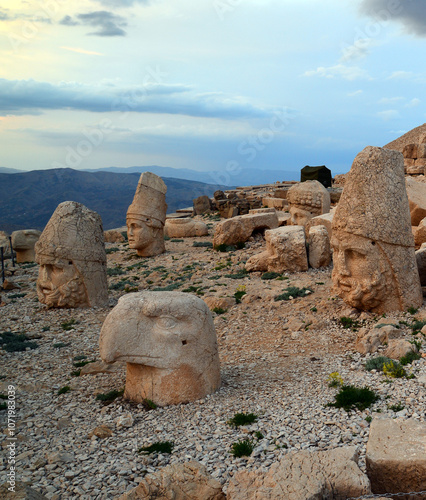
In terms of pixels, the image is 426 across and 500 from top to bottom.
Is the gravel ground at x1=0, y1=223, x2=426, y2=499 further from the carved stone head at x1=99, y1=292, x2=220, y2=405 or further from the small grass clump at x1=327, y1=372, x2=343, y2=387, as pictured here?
the carved stone head at x1=99, y1=292, x2=220, y2=405

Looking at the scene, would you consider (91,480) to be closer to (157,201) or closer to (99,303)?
(99,303)

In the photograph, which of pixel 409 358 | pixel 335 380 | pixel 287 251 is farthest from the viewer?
pixel 287 251

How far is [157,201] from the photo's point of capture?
16.5 m

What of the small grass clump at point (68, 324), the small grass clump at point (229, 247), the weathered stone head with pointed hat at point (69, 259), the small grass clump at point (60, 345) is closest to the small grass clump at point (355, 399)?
the small grass clump at point (60, 345)

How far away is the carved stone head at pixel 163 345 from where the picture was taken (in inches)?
223

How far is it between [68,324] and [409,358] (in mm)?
6739

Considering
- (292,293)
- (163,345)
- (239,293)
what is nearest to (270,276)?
(239,293)

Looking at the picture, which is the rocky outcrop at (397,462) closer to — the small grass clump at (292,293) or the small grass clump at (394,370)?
the small grass clump at (394,370)

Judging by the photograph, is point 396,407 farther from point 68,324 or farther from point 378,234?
point 68,324

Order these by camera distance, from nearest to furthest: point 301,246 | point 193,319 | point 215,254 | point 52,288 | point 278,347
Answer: point 193,319
point 278,347
point 52,288
point 301,246
point 215,254

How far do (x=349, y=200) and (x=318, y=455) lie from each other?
5028mm

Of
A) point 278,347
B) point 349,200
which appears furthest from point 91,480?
point 349,200

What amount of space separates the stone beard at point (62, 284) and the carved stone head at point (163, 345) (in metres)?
5.21

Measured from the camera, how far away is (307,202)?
610 inches
